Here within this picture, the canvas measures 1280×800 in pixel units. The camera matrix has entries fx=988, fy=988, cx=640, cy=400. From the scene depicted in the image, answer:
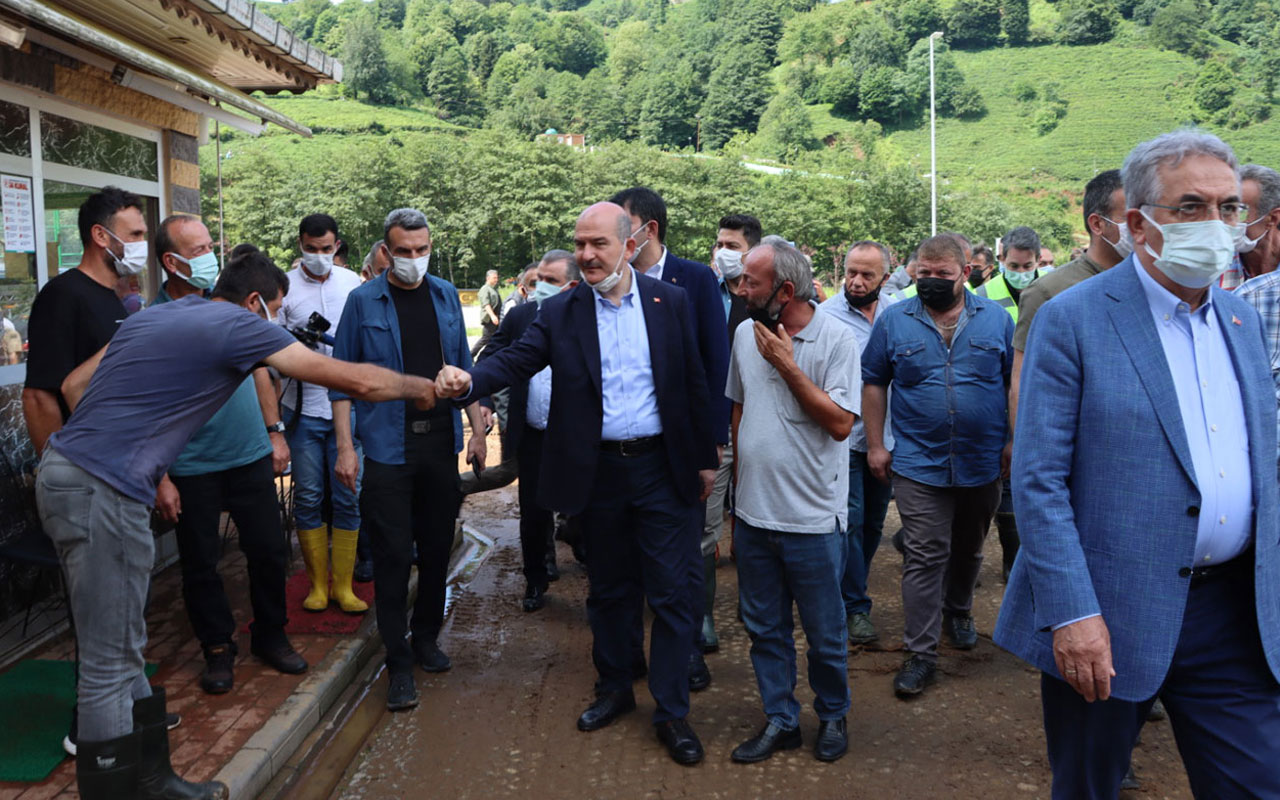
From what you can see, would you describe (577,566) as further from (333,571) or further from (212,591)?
(212,591)

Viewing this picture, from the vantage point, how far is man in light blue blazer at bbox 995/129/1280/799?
2.36m

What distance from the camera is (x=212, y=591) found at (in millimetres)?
4781

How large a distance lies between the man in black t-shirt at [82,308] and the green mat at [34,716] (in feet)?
4.10

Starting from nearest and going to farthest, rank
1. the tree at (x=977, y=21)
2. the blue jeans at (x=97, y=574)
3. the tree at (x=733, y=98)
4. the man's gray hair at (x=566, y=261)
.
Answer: the blue jeans at (x=97, y=574)
the man's gray hair at (x=566, y=261)
the tree at (x=733, y=98)
the tree at (x=977, y=21)

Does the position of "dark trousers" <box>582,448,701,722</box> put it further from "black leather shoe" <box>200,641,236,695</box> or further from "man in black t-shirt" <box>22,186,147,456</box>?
"man in black t-shirt" <box>22,186,147,456</box>

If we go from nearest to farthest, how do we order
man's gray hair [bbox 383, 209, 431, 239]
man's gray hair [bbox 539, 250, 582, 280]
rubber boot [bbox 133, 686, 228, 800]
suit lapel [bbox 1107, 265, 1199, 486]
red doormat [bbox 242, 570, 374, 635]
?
suit lapel [bbox 1107, 265, 1199, 486] < rubber boot [bbox 133, 686, 228, 800] < man's gray hair [bbox 383, 209, 431, 239] < red doormat [bbox 242, 570, 374, 635] < man's gray hair [bbox 539, 250, 582, 280]

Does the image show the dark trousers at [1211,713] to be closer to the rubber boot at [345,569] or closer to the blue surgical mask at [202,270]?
the blue surgical mask at [202,270]

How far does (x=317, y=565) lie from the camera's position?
19.5 feet

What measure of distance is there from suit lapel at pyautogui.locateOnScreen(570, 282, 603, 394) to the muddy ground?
1609 millimetres

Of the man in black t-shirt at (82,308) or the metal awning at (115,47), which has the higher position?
the metal awning at (115,47)

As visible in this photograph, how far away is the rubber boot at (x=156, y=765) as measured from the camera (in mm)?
3496

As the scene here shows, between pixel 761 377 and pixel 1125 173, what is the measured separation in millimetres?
→ 1798

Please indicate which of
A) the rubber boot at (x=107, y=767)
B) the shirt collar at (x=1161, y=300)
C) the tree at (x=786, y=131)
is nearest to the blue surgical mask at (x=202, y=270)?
the rubber boot at (x=107, y=767)

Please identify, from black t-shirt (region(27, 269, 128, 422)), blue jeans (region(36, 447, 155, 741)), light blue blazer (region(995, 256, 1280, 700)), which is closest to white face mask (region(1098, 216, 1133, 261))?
light blue blazer (region(995, 256, 1280, 700))
